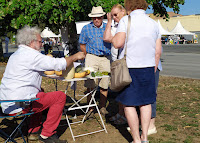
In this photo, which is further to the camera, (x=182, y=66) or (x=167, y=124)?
(x=182, y=66)

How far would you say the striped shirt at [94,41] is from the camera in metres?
5.31

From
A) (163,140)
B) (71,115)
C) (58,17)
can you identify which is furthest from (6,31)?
(163,140)

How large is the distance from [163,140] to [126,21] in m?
1.88

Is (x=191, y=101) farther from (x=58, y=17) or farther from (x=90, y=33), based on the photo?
(x=58, y=17)

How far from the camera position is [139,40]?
3.53 meters

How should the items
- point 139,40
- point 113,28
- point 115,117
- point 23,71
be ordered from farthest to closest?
point 115,117 < point 113,28 < point 23,71 < point 139,40

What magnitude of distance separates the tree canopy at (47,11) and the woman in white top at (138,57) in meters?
8.85

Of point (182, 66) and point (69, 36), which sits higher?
point (69, 36)

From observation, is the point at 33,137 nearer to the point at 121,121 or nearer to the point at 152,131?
the point at 121,121

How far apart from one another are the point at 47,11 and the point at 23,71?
30.7 feet

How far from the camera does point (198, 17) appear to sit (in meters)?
68.9

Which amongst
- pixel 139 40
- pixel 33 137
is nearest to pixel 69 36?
pixel 33 137

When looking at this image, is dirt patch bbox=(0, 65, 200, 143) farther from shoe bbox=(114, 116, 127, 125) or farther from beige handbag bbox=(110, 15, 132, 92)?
beige handbag bbox=(110, 15, 132, 92)

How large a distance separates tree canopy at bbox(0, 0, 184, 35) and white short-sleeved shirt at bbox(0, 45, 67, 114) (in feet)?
28.9
